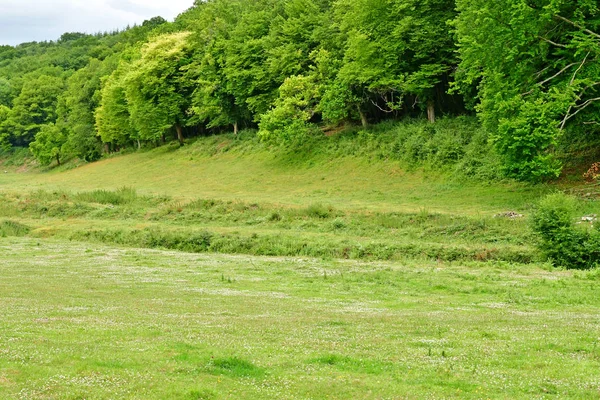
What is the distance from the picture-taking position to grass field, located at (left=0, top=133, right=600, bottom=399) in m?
10.9

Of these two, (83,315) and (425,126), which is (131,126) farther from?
(83,315)

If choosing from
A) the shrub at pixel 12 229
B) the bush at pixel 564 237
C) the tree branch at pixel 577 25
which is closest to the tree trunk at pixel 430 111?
the tree branch at pixel 577 25

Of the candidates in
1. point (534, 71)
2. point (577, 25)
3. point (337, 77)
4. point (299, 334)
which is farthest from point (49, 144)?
point (299, 334)

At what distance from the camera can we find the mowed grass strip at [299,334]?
10.6m

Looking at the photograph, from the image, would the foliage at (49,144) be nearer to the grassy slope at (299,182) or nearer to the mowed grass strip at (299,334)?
the grassy slope at (299,182)

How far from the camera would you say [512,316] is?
704 inches

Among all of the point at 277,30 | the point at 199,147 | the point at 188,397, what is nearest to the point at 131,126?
the point at 199,147

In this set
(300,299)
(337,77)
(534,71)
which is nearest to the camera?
(300,299)

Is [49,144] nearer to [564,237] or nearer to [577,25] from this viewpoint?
[577,25]

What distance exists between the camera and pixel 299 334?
14.9 metres

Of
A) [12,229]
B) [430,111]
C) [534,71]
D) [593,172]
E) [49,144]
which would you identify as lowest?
[12,229]

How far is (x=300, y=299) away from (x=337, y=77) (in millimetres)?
50069

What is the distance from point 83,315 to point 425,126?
4961cm

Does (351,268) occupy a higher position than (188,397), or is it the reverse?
(188,397)
